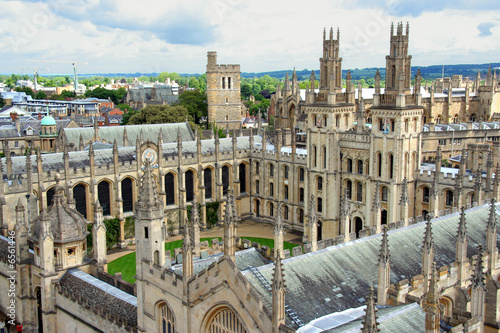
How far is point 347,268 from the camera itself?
21281 millimetres

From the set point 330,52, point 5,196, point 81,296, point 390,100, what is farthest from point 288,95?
point 81,296

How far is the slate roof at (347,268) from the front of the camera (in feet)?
62.2

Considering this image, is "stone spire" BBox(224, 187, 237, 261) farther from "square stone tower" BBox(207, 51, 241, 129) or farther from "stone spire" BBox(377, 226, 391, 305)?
"square stone tower" BBox(207, 51, 241, 129)

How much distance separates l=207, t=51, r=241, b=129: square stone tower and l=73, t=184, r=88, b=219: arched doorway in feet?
120

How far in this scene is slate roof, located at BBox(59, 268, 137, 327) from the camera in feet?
71.7

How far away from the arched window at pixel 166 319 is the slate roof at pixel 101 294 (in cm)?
177

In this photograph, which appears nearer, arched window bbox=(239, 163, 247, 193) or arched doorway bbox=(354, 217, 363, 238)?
arched doorway bbox=(354, 217, 363, 238)

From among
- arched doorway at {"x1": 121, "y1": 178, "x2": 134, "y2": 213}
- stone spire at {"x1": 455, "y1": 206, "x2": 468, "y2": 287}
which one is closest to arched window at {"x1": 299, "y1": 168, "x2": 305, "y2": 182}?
arched doorway at {"x1": 121, "y1": 178, "x2": 134, "y2": 213}

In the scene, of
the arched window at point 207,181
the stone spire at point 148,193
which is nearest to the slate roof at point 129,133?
the arched window at point 207,181

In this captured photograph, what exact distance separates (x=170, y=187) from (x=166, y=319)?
2743cm

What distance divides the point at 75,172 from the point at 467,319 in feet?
103

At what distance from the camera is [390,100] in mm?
37812

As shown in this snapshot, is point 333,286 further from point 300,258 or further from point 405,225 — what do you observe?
point 405,225

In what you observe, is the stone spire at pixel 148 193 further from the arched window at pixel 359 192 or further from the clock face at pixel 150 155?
the clock face at pixel 150 155
